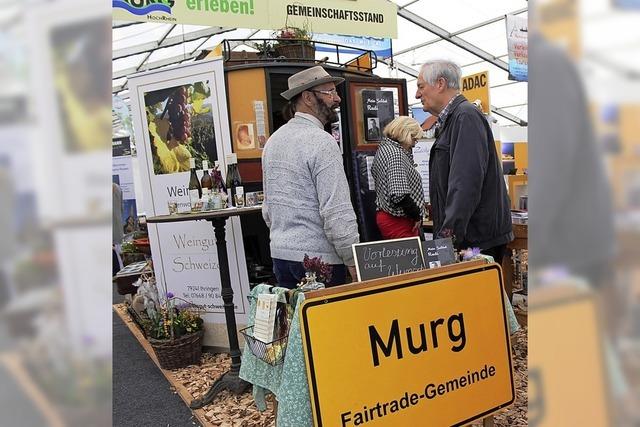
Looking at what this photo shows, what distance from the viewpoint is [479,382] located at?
214 centimetres

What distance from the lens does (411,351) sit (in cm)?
194

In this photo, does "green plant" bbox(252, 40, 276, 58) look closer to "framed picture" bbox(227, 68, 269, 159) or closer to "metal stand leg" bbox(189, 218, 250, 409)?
"framed picture" bbox(227, 68, 269, 159)

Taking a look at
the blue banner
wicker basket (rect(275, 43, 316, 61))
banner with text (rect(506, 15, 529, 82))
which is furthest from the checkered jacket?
banner with text (rect(506, 15, 529, 82))

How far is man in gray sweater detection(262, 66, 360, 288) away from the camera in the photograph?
2229mm

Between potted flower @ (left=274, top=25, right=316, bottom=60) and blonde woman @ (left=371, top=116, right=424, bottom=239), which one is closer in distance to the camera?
blonde woman @ (left=371, top=116, right=424, bottom=239)

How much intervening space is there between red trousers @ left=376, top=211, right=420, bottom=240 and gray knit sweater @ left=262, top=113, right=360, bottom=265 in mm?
1019

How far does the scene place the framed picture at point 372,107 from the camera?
4625 mm

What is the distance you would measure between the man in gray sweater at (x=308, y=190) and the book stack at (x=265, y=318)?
420mm

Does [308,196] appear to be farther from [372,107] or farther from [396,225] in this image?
[372,107]
